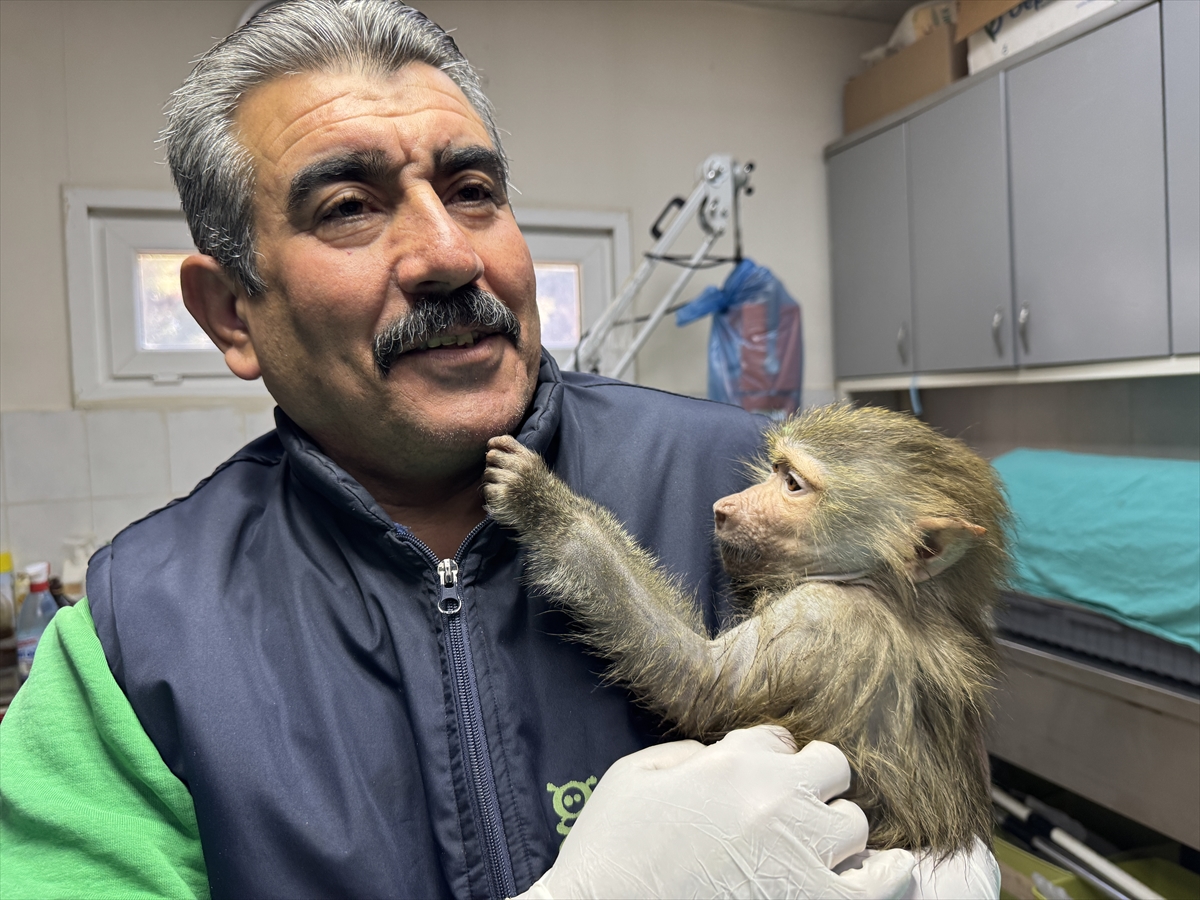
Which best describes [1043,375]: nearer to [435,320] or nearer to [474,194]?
[474,194]

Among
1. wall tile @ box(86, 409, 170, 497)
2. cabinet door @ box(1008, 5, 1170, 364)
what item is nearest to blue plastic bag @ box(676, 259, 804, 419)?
cabinet door @ box(1008, 5, 1170, 364)

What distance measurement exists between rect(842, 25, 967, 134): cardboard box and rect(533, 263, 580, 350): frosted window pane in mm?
1527

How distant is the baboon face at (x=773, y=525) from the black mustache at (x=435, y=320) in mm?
405

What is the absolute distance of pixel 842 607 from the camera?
3.49ft

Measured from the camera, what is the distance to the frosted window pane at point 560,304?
3.54m

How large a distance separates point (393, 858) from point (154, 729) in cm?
31

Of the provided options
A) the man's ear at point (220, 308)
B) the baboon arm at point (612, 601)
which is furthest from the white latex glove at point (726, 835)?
the man's ear at point (220, 308)

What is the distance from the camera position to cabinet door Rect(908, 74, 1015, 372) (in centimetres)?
296

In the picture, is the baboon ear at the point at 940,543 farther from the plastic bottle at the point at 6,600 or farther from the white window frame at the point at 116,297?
the plastic bottle at the point at 6,600

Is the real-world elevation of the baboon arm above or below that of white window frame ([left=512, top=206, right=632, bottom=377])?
below

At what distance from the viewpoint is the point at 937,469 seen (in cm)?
114

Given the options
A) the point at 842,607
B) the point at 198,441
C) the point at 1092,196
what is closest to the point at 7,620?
the point at 198,441

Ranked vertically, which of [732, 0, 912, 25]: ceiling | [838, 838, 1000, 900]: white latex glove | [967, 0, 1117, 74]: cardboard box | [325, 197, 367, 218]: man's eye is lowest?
[838, 838, 1000, 900]: white latex glove

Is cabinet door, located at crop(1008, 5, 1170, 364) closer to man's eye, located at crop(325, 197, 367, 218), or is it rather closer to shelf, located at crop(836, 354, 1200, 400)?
shelf, located at crop(836, 354, 1200, 400)
